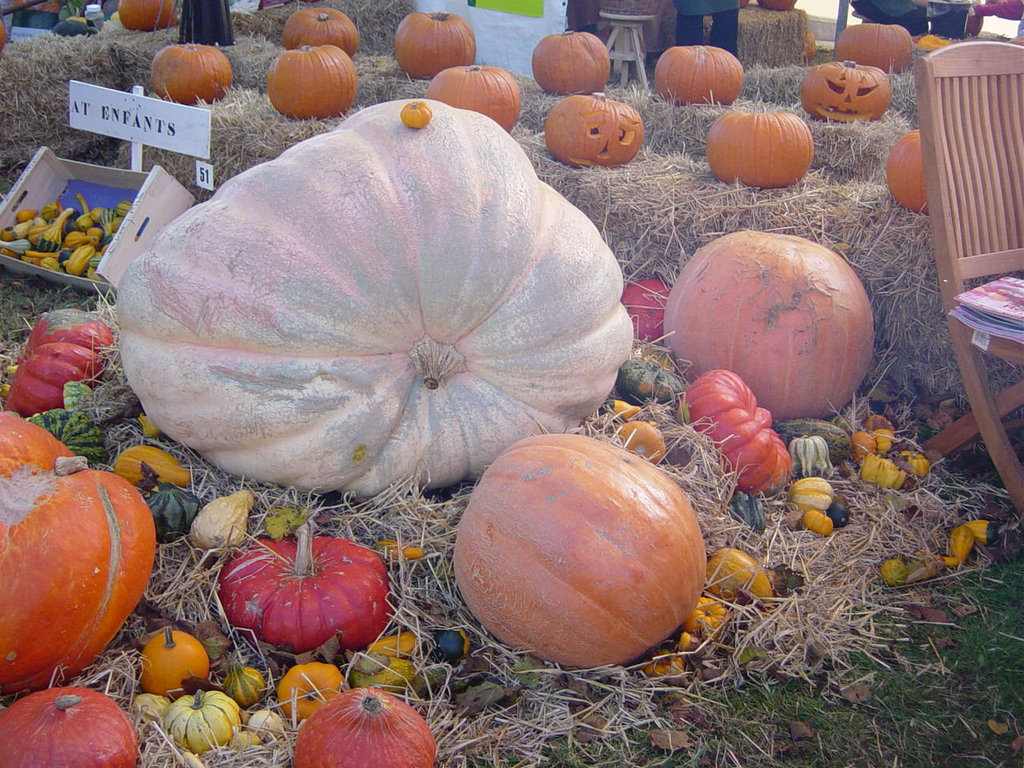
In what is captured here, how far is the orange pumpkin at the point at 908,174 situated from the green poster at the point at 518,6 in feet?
11.3

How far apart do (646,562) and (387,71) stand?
5.12m

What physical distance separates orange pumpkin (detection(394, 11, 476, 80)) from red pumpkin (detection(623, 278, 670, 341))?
2.74m

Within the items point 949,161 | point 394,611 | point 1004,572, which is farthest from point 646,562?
point 949,161

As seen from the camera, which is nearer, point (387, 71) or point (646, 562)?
point (646, 562)

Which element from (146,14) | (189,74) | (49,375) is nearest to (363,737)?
(49,375)

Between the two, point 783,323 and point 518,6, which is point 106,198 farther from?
point 783,323

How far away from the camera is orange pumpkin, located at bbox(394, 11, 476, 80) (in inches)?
245

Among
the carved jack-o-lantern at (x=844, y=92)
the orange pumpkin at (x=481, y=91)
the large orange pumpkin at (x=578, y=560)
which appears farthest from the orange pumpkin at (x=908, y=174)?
the large orange pumpkin at (x=578, y=560)

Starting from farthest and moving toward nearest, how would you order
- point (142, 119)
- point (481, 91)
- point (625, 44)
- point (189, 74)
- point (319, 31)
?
point (625, 44) < point (319, 31) < point (189, 74) < point (481, 91) < point (142, 119)

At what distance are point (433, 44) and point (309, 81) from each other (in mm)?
1237

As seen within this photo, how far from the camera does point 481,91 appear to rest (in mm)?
5020

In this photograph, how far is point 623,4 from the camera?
268 inches

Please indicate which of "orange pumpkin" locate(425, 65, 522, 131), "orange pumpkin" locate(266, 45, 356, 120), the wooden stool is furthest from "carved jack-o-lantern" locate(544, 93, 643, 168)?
the wooden stool

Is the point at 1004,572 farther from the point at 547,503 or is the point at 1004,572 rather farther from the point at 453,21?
the point at 453,21
